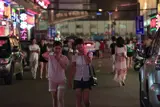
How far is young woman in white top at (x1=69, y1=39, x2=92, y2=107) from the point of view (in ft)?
23.6

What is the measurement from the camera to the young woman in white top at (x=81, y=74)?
720cm

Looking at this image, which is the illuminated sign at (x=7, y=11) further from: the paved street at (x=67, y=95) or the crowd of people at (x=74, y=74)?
the crowd of people at (x=74, y=74)

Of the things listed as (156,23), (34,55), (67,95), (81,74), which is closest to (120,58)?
(67,95)

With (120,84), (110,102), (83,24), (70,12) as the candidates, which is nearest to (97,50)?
(70,12)

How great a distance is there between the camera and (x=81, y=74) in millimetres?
7223

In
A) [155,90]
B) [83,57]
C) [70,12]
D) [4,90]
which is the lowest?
[4,90]

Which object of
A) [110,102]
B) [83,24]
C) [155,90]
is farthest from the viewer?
[83,24]

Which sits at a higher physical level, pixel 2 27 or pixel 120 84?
pixel 2 27

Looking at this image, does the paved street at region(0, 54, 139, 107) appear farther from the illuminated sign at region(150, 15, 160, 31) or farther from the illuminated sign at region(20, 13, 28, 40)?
the illuminated sign at region(20, 13, 28, 40)

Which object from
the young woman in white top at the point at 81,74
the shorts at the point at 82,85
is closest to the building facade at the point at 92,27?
the young woman in white top at the point at 81,74

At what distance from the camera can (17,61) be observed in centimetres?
1492

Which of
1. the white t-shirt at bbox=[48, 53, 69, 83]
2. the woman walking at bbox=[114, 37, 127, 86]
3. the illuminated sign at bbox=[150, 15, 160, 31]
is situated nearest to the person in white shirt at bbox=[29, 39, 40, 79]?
the woman walking at bbox=[114, 37, 127, 86]

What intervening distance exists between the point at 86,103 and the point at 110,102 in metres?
2.76

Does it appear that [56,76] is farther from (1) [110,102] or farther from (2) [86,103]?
(1) [110,102]
